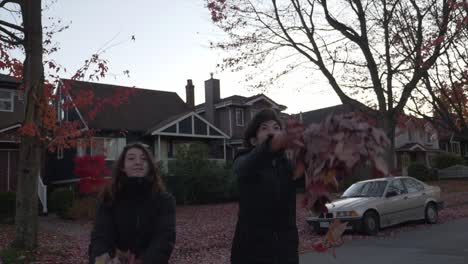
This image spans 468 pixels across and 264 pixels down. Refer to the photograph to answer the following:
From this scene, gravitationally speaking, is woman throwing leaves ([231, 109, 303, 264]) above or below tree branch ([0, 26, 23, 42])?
below

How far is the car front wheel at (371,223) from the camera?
13500 mm

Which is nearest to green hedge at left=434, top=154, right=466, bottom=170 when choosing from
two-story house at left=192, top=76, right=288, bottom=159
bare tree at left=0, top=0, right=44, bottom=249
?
two-story house at left=192, top=76, right=288, bottom=159

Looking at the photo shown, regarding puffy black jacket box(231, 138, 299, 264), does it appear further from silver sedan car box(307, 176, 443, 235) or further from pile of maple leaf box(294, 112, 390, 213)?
silver sedan car box(307, 176, 443, 235)

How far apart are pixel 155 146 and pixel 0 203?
1365 centimetres

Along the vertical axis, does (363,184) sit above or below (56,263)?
above

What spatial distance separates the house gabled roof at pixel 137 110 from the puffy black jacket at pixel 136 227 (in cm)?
2495

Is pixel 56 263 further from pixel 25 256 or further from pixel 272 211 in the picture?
pixel 272 211

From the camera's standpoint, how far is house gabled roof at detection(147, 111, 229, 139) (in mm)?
30812

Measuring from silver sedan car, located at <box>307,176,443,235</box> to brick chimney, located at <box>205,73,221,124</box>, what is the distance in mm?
24869

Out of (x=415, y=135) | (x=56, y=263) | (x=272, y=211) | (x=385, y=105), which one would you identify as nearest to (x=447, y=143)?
(x=415, y=135)

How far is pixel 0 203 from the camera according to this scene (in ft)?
61.2

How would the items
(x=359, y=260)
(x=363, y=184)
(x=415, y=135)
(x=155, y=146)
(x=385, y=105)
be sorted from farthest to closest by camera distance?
(x=415, y=135) → (x=155, y=146) → (x=385, y=105) → (x=363, y=184) → (x=359, y=260)

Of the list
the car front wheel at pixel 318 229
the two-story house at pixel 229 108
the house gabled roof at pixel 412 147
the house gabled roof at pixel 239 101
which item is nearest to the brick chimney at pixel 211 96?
the two-story house at pixel 229 108

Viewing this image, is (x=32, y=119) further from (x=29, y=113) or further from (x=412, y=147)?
(x=412, y=147)
